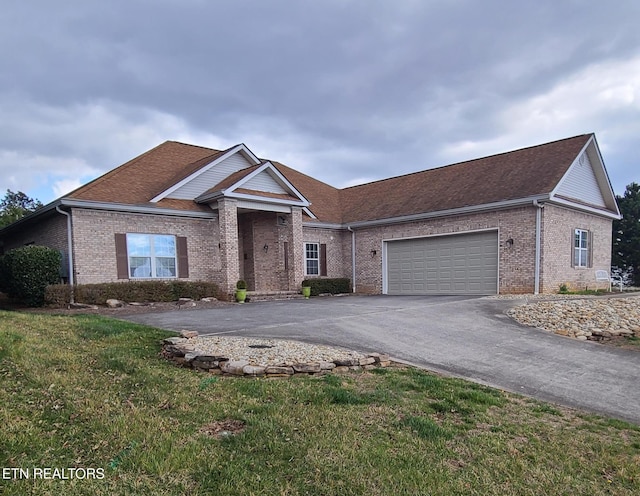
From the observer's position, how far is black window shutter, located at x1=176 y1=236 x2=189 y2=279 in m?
14.4

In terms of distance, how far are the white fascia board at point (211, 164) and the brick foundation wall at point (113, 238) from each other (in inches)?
32.1

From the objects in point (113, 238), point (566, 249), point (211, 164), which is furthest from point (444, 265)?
point (113, 238)

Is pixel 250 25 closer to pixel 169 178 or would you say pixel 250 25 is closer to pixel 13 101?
pixel 169 178

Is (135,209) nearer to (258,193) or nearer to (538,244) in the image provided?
(258,193)

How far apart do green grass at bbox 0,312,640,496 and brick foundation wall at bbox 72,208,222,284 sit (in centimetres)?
833

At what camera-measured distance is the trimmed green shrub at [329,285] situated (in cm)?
1705

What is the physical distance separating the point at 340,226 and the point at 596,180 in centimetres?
1139

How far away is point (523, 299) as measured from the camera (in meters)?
12.4

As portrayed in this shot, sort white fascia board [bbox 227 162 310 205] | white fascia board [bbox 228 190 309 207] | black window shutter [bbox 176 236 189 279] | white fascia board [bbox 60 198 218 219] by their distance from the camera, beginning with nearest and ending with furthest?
white fascia board [bbox 60 198 218 219], black window shutter [bbox 176 236 189 279], white fascia board [bbox 228 190 309 207], white fascia board [bbox 227 162 310 205]

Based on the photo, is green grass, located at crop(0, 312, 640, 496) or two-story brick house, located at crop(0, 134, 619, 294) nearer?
green grass, located at crop(0, 312, 640, 496)

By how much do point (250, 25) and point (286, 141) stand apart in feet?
29.4

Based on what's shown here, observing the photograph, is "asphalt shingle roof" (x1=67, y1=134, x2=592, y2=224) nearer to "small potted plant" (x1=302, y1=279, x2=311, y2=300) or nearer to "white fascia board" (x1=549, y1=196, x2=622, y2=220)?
"white fascia board" (x1=549, y1=196, x2=622, y2=220)

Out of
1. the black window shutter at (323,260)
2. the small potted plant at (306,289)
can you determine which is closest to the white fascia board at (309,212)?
the black window shutter at (323,260)

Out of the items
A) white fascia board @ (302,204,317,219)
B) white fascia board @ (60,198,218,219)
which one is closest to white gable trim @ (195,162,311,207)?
white fascia board @ (60,198,218,219)
